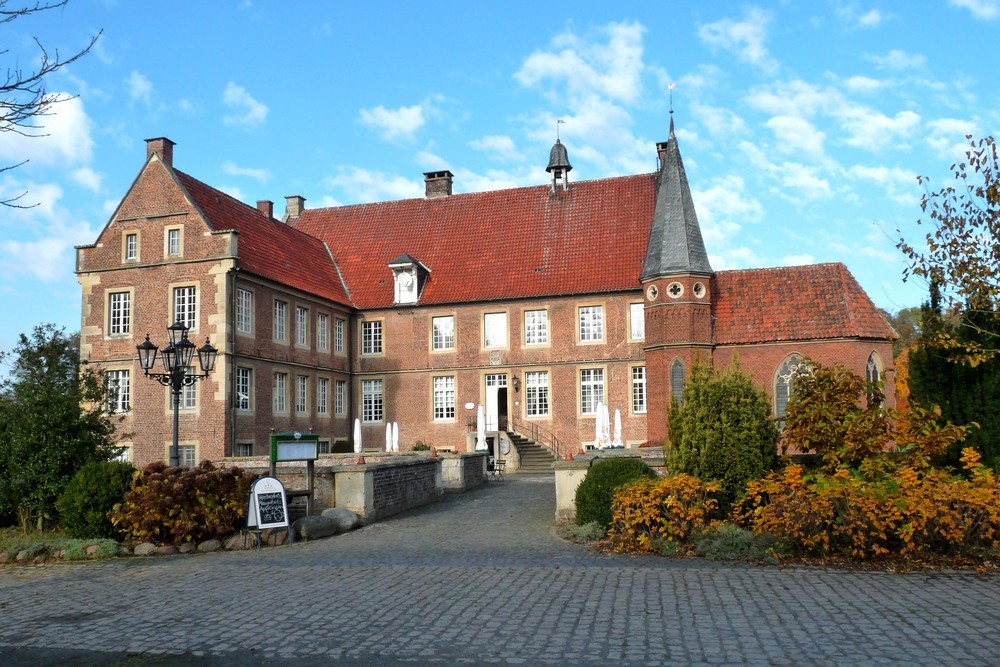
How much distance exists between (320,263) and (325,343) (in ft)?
12.9

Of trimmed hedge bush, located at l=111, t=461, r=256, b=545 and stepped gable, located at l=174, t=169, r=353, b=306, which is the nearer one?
trimmed hedge bush, located at l=111, t=461, r=256, b=545

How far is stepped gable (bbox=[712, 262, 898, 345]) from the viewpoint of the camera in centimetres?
2886

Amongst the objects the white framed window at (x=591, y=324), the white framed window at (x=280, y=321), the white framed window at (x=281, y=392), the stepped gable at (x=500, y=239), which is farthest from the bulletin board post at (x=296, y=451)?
the stepped gable at (x=500, y=239)

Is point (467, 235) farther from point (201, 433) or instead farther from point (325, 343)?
point (201, 433)

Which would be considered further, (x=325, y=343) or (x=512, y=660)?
(x=325, y=343)

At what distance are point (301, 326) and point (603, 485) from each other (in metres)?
20.3

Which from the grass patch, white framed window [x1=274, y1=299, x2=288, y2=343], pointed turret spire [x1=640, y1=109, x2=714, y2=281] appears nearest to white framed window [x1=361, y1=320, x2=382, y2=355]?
white framed window [x1=274, y1=299, x2=288, y2=343]

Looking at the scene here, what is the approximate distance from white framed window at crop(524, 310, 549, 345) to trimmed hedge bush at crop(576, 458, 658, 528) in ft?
63.8

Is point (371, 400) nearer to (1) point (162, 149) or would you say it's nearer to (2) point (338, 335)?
(2) point (338, 335)

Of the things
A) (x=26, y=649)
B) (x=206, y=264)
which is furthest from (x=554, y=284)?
(x=26, y=649)

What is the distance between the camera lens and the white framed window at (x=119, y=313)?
2881cm

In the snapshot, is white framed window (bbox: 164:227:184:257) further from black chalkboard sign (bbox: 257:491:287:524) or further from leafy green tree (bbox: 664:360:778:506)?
leafy green tree (bbox: 664:360:778:506)

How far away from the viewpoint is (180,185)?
2841 cm

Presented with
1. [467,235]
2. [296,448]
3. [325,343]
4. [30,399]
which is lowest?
[296,448]
